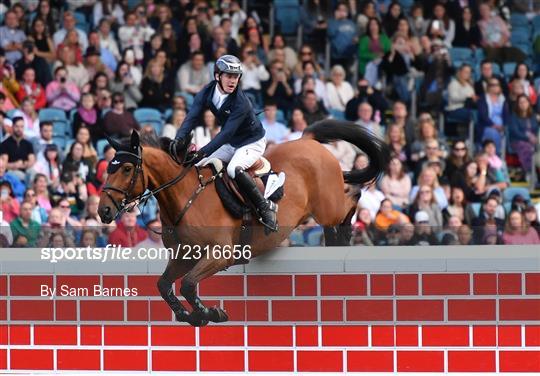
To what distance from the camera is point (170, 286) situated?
10.7 metres

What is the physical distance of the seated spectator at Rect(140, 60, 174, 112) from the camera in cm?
1797

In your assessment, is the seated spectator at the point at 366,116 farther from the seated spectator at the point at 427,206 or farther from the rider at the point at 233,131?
the rider at the point at 233,131

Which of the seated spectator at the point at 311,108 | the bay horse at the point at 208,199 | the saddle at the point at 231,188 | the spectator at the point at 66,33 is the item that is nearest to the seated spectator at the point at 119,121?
the spectator at the point at 66,33

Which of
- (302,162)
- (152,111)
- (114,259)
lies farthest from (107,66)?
(114,259)

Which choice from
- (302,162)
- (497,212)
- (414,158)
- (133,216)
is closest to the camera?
(302,162)

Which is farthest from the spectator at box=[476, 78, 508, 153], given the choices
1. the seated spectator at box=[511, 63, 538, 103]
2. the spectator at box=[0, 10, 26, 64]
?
the spectator at box=[0, 10, 26, 64]

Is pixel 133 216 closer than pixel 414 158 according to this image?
Yes

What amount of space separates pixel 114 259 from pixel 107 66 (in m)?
7.83

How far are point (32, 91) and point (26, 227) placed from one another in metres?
5.47

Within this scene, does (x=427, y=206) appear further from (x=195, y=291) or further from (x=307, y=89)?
(x=195, y=291)

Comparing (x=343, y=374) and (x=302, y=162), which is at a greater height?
(x=302, y=162)

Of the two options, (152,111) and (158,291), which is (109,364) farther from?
(152,111)

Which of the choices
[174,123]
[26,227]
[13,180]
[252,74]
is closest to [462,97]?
[252,74]

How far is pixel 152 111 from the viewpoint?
17625 mm
